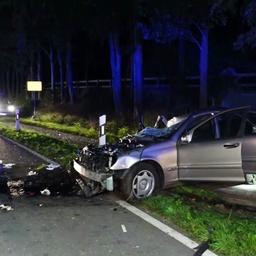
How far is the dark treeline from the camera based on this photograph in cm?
2002

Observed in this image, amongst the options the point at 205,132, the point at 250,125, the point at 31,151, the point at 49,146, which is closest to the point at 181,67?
the point at 49,146

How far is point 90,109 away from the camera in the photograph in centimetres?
3406

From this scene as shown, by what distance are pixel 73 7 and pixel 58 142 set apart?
1151 centimetres

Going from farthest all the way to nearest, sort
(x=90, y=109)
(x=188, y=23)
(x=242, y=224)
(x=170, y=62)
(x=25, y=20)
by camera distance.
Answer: (x=25, y=20)
(x=170, y=62)
(x=90, y=109)
(x=188, y=23)
(x=242, y=224)

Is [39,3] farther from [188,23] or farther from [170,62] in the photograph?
[188,23]

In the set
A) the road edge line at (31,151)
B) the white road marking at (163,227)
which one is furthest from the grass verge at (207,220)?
the road edge line at (31,151)

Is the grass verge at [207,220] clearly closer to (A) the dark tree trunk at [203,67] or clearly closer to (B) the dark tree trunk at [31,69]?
(A) the dark tree trunk at [203,67]

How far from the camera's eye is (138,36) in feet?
80.7

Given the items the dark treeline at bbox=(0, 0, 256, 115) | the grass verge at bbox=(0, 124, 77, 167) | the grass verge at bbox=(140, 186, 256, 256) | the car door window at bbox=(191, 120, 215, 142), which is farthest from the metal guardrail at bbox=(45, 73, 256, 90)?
the grass verge at bbox=(140, 186, 256, 256)

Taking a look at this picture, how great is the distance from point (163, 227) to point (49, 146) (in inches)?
442

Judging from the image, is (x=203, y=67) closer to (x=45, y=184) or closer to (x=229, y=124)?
(x=45, y=184)

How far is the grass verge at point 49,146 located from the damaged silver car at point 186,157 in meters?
4.67

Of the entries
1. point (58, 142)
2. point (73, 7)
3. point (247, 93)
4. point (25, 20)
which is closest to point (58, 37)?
point (25, 20)

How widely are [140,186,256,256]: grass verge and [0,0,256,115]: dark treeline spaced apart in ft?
20.9
